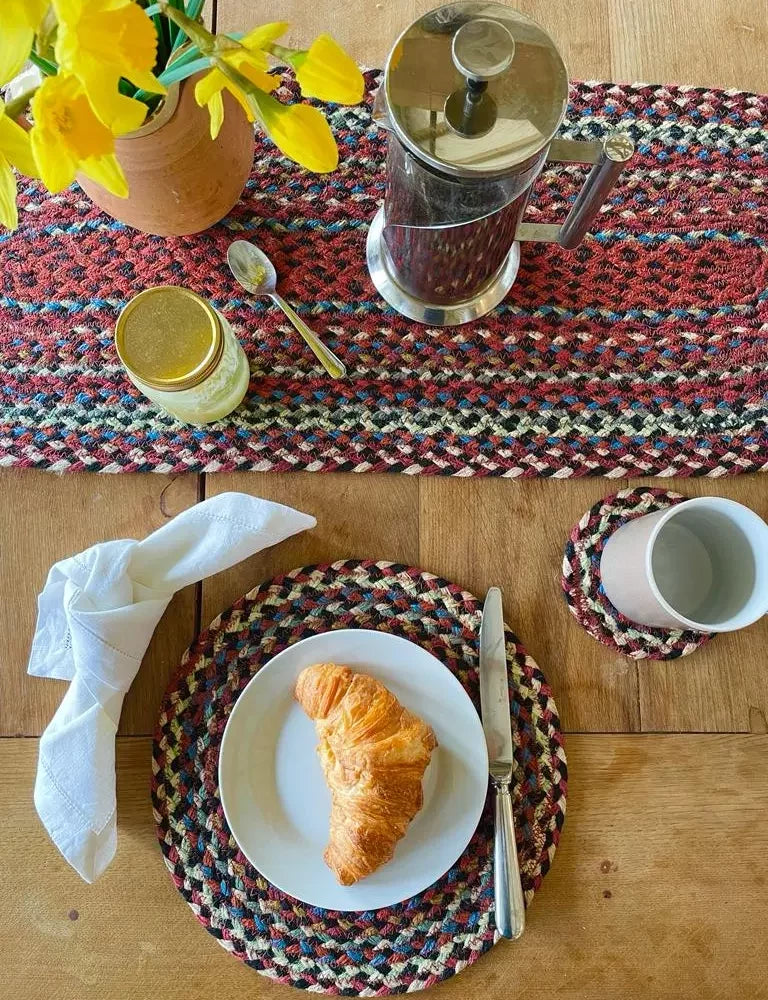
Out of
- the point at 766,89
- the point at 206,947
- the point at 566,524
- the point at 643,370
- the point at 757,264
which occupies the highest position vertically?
the point at 766,89

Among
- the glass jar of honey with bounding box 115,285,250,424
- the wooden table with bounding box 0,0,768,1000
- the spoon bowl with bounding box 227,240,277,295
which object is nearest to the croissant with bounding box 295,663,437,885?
the wooden table with bounding box 0,0,768,1000

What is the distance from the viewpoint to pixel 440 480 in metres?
0.75

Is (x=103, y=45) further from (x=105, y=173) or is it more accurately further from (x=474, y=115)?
(x=474, y=115)

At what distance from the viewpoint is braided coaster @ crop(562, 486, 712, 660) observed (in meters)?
0.73

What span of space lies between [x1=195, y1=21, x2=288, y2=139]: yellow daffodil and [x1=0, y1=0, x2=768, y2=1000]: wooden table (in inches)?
16.0

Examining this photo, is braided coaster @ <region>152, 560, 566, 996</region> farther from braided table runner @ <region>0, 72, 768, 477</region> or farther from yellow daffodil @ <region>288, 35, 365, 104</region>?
yellow daffodil @ <region>288, 35, 365, 104</region>

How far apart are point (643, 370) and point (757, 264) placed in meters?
0.16

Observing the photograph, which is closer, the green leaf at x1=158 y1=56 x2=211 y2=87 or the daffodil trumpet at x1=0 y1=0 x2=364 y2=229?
the daffodil trumpet at x1=0 y1=0 x2=364 y2=229

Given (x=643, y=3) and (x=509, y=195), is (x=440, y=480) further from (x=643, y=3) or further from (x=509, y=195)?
(x=643, y=3)

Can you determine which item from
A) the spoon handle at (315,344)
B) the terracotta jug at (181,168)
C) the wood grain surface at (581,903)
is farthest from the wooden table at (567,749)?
the terracotta jug at (181,168)

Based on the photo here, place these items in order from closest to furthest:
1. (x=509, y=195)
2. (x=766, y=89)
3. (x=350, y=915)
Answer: (x=509, y=195)
(x=350, y=915)
(x=766, y=89)

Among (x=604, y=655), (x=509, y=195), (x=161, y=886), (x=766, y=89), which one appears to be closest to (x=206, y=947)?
(x=161, y=886)

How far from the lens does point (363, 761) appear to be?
0.64m

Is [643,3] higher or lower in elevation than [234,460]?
higher
